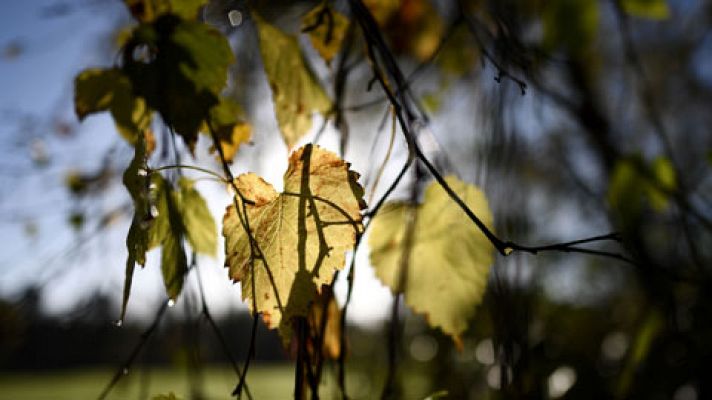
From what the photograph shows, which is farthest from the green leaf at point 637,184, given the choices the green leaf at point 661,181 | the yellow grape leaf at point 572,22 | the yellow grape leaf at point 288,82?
the yellow grape leaf at point 288,82

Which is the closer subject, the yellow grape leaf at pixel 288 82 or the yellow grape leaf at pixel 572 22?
the yellow grape leaf at pixel 288 82

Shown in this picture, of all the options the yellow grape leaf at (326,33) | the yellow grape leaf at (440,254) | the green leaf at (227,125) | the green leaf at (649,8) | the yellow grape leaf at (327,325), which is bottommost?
the yellow grape leaf at (327,325)

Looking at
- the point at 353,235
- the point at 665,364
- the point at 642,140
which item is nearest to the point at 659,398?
the point at 665,364

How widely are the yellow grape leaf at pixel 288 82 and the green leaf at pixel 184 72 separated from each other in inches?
2.7

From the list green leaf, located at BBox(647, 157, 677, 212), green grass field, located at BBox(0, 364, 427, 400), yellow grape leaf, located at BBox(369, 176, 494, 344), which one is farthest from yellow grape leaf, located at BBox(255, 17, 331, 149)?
green leaf, located at BBox(647, 157, 677, 212)

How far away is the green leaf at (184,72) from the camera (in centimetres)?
34

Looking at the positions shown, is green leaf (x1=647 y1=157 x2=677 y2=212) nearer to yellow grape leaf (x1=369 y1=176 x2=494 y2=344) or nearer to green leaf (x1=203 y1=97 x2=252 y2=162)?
yellow grape leaf (x1=369 y1=176 x2=494 y2=344)

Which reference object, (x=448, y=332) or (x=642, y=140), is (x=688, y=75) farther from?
(x=448, y=332)

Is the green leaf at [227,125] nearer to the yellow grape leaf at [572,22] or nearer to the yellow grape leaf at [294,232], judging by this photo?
the yellow grape leaf at [294,232]

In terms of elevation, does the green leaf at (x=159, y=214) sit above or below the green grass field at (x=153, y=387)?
above

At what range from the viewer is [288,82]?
17.1 inches

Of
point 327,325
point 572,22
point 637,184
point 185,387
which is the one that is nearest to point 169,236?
point 327,325

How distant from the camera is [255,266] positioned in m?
0.31

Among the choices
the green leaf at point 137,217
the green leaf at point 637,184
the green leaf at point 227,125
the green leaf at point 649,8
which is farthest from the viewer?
the green leaf at point 637,184
